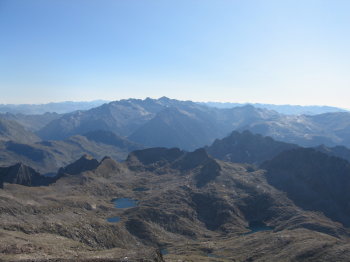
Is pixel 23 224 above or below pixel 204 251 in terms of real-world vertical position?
above

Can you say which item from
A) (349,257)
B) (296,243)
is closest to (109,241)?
(296,243)

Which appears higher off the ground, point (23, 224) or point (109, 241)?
point (23, 224)

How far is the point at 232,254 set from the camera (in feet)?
615

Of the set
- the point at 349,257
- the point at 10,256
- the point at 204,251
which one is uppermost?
the point at 10,256

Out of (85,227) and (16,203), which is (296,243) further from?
(16,203)

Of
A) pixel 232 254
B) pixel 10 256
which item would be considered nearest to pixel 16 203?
pixel 10 256

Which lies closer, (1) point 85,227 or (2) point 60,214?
(1) point 85,227

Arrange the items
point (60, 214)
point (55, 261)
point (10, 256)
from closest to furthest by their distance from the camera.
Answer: point (55, 261) → point (10, 256) → point (60, 214)

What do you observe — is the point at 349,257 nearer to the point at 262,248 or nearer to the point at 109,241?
the point at 262,248

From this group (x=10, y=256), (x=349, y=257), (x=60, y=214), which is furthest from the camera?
(x=60, y=214)

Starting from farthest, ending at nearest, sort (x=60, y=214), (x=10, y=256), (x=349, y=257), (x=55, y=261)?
(x=60, y=214), (x=349, y=257), (x=10, y=256), (x=55, y=261)

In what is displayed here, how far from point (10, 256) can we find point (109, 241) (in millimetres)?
72655

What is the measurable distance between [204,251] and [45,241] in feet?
288

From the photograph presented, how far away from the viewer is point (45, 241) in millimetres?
150125
